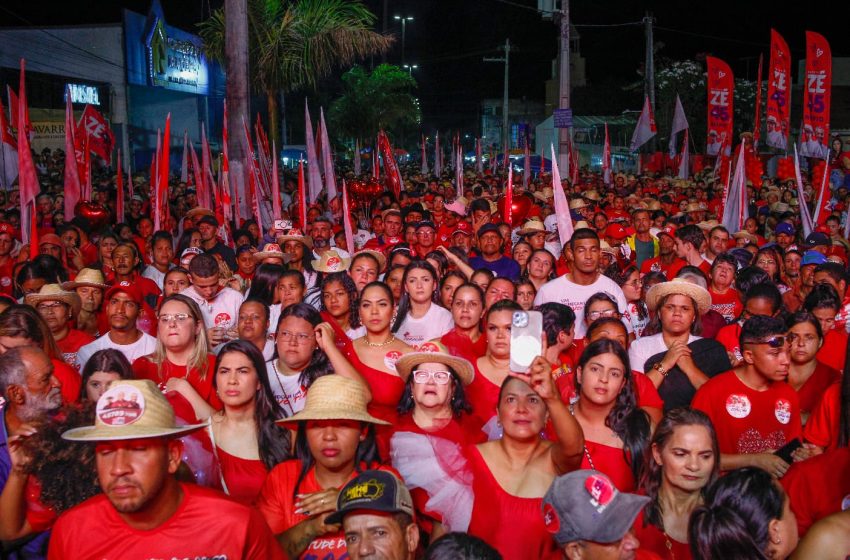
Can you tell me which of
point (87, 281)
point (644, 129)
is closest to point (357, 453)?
point (87, 281)

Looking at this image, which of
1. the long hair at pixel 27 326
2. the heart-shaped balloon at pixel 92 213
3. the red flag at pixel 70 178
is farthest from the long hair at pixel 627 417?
the heart-shaped balloon at pixel 92 213

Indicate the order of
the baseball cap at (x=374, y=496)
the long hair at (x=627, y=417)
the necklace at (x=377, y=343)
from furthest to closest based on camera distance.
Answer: the necklace at (x=377, y=343), the long hair at (x=627, y=417), the baseball cap at (x=374, y=496)

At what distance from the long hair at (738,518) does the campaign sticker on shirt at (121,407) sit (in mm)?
2034

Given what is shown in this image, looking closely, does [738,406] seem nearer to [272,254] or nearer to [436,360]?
[436,360]

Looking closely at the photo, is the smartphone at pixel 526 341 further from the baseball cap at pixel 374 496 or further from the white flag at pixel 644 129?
the white flag at pixel 644 129

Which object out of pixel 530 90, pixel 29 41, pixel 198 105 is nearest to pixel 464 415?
pixel 29 41

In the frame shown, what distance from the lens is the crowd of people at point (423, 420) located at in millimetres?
2971

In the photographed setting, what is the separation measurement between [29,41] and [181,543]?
110 ft

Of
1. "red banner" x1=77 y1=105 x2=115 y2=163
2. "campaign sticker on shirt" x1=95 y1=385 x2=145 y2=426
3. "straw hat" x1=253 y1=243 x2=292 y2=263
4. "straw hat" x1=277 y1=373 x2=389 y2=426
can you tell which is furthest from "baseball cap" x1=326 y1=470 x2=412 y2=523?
"red banner" x1=77 y1=105 x2=115 y2=163

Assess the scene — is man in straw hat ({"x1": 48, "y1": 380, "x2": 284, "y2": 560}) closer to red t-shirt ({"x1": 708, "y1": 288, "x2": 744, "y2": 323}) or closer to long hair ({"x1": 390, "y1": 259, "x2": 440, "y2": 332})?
long hair ({"x1": 390, "y1": 259, "x2": 440, "y2": 332})

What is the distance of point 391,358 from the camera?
17.8ft

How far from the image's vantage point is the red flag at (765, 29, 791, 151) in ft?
55.3

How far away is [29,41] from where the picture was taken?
31.8 metres

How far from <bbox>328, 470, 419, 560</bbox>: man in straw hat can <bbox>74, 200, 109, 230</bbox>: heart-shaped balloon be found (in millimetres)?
9600
